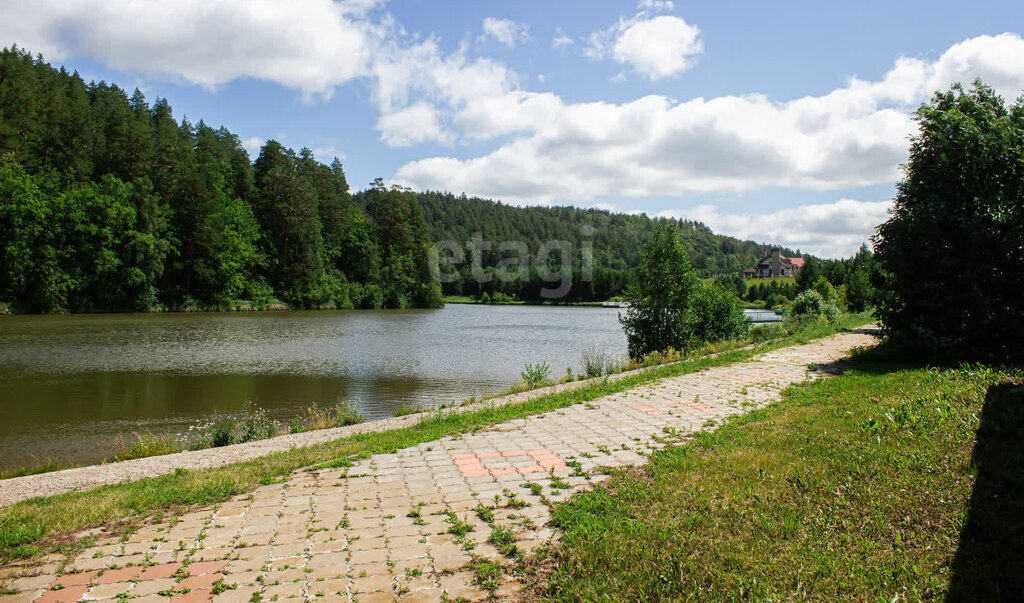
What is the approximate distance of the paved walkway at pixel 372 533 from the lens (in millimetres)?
3691

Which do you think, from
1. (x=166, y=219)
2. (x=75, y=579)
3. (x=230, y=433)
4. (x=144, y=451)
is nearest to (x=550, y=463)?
(x=75, y=579)

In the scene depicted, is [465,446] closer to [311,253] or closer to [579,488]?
[579,488]

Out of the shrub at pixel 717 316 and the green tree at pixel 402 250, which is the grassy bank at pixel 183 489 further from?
the green tree at pixel 402 250

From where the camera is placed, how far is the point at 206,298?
59875 millimetres

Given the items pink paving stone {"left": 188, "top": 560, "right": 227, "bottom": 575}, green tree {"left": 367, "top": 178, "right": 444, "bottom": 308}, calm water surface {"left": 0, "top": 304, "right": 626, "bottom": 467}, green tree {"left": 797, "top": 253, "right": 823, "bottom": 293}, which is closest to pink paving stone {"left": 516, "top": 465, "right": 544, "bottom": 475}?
pink paving stone {"left": 188, "top": 560, "right": 227, "bottom": 575}

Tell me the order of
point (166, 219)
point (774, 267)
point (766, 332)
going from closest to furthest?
1. point (766, 332)
2. point (166, 219)
3. point (774, 267)

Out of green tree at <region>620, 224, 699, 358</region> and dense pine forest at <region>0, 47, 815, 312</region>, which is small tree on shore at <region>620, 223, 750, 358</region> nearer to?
green tree at <region>620, 224, 699, 358</region>

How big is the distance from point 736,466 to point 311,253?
2695 inches

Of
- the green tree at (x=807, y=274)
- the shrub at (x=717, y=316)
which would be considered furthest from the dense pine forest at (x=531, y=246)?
the shrub at (x=717, y=316)

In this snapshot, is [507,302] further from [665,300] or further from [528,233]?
[665,300]

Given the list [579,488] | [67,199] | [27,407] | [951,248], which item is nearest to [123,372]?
[27,407]

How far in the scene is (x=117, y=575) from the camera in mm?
3875

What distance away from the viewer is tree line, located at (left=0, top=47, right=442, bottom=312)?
49.0 meters

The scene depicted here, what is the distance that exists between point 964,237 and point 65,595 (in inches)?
565
